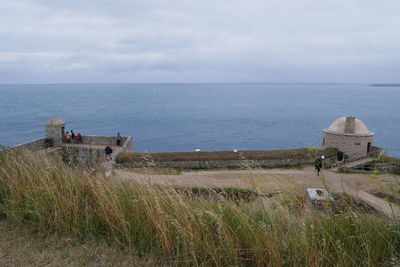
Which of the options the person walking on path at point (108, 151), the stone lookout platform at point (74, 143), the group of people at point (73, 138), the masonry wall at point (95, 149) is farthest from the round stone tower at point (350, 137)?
the group of people at point (73, 138)

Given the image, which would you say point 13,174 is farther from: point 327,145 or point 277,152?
point 327,145

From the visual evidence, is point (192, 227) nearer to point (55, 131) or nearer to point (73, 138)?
point (73, 138)

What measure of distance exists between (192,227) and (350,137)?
24.3m

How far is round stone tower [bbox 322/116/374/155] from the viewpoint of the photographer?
2366 centimetres

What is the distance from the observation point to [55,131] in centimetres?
2517

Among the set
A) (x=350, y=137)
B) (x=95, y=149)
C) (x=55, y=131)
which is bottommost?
(x=95, y=149)

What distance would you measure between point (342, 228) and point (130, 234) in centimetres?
239

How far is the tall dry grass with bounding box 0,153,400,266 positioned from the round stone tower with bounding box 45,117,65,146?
23.2m

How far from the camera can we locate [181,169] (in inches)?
Result: 834

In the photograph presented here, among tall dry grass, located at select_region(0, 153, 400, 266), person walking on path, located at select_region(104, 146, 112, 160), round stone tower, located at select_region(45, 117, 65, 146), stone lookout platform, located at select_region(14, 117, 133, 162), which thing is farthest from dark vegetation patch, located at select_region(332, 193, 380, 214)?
round stone tower, located at select_region(45, 117, 65, 146)

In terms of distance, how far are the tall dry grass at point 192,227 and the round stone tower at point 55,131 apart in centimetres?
2324

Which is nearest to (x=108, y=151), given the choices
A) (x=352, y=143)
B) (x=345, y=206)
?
(x=352, y=143)

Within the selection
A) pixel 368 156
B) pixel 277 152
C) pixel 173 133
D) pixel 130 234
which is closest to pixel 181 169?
pixel 277 152

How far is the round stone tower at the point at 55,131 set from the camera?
25047 mm
